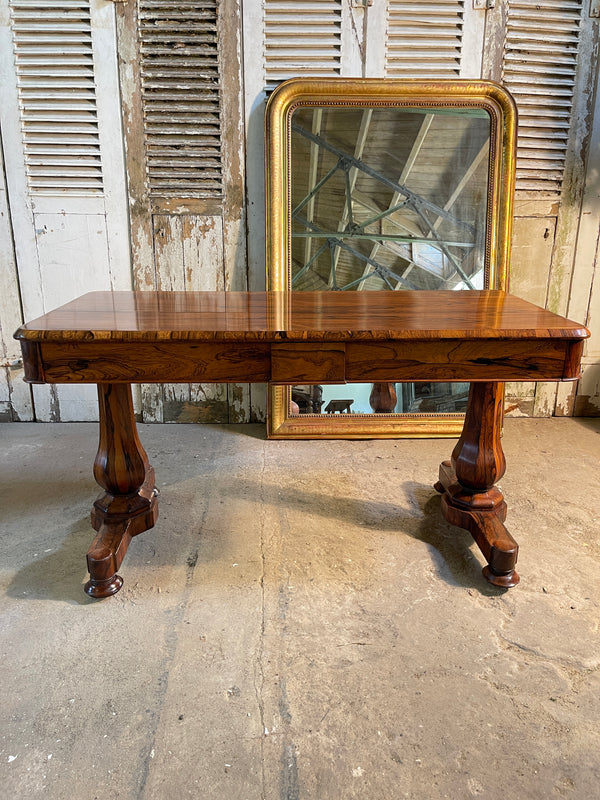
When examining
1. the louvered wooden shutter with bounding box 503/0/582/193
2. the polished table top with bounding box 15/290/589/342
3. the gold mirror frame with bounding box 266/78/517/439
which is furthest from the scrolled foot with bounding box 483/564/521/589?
the louvered wooden shutter with bounding box 503/0/582/193

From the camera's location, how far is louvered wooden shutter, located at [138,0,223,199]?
9.75 feet

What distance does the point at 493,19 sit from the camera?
3.00 meters

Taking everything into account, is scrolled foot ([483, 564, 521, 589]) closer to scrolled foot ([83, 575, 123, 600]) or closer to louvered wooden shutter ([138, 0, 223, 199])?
scrolled foot ([83, 575, 123, 600])

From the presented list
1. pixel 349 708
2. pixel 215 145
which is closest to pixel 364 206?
pixel 215 145

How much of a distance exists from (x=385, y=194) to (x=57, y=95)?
177 cm

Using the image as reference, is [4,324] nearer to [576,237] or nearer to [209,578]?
[209,578]

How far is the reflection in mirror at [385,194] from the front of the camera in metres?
3.04

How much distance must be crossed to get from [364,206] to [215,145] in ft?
2.80

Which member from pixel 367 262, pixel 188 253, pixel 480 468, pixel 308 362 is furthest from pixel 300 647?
pixel 188 253

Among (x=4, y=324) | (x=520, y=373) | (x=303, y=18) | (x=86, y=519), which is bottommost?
(x=86, y=519)

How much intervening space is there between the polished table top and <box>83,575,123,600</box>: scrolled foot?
780mm

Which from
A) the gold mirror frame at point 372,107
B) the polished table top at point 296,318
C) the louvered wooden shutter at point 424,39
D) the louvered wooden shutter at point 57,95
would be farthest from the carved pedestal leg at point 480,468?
the louvered wooden shutter at point 57,95

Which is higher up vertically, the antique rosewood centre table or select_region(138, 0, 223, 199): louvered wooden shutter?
select_region(138, 0, 223, 199): louvered wooden shutter

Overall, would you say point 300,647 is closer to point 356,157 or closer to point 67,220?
point 356,157
